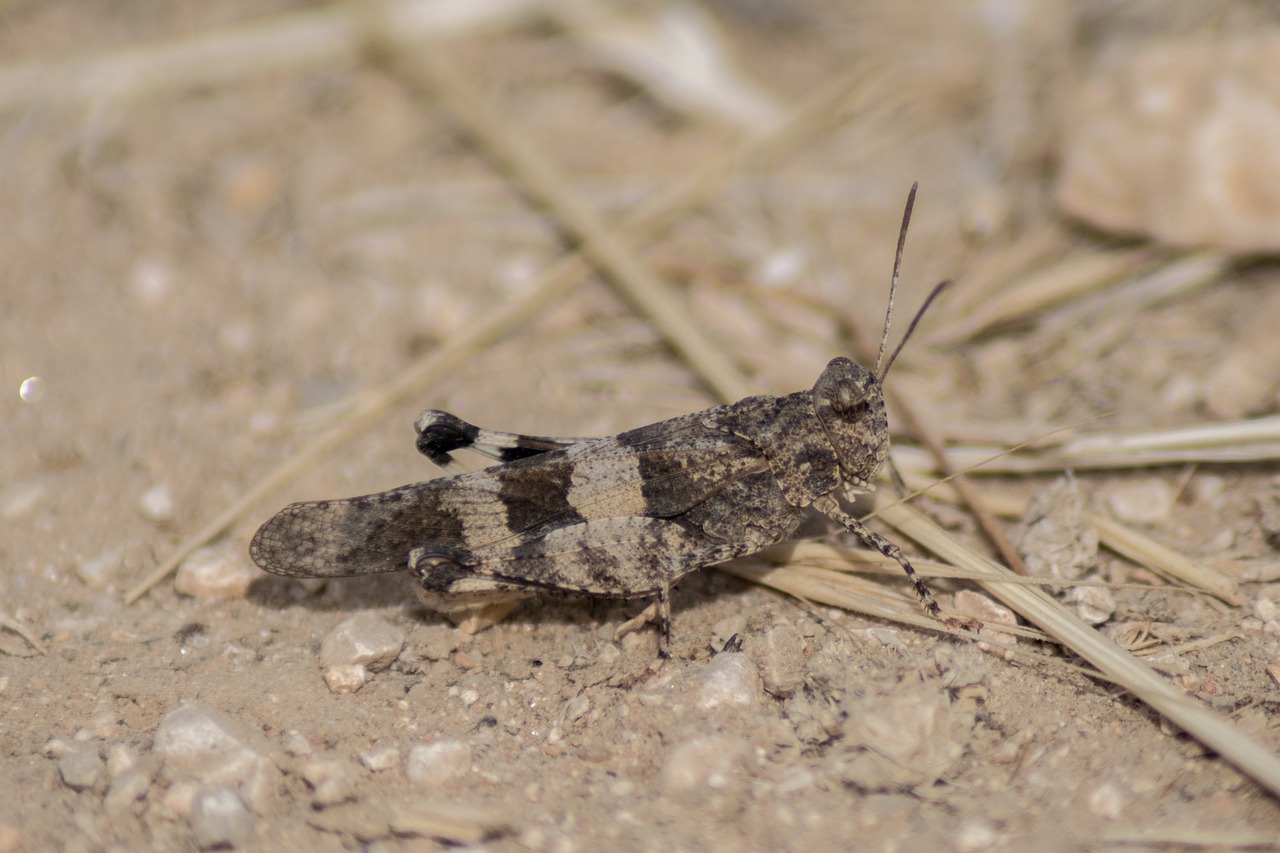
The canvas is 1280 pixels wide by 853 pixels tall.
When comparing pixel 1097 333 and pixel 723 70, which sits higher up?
pixel 723 70

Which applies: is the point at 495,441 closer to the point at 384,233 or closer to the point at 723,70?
the point at 384,233

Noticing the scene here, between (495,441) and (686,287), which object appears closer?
(495,441)

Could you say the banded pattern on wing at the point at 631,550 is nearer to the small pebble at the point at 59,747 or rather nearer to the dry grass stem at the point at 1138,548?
the dry grass stem at the point at 1138,548

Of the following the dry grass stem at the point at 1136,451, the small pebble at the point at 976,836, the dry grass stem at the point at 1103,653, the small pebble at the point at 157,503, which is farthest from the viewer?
the small pebble at the point at 157,503

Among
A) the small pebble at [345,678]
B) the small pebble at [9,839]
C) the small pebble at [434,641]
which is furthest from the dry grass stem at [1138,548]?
the small pebble at [9,839]

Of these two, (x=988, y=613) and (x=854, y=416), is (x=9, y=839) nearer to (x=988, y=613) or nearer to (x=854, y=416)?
(x=854, y=416)

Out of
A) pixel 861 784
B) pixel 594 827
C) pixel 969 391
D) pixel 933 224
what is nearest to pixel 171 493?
Result: pixel 594 827

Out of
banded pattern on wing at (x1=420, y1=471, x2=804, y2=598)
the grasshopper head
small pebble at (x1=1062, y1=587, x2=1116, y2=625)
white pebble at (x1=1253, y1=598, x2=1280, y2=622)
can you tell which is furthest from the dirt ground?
the grasshopper head

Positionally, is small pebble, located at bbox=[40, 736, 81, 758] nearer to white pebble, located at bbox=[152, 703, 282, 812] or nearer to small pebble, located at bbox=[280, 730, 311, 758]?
white pebble, located at bbox=[152, 703, 282, 812]
